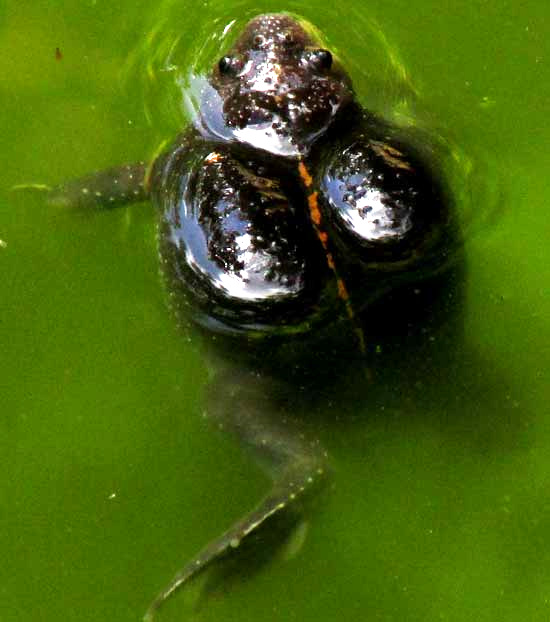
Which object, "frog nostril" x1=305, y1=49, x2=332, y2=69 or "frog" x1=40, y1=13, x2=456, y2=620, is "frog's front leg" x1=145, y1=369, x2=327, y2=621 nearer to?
"frog" x1=40, y1=13, x2=456, y2=620

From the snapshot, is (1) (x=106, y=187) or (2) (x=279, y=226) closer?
(2) (x=279, y=226)

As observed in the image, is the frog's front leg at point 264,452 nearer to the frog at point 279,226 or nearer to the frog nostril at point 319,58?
the frog at point 279,226

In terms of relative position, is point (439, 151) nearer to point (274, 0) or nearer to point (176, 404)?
point (274, 0)

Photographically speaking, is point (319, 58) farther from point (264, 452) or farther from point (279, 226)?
point (264, 452)

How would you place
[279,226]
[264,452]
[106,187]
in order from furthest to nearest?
[106,187]
[264,452]
[279,226]

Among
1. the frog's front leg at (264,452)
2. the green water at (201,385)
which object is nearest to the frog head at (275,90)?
the green water at (201,385)

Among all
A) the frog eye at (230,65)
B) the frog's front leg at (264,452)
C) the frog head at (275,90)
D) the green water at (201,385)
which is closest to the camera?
the frog's front leg at (264,452)

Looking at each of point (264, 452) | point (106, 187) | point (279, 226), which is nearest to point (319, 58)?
point (279, 226)

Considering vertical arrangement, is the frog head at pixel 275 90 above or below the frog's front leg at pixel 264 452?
above
